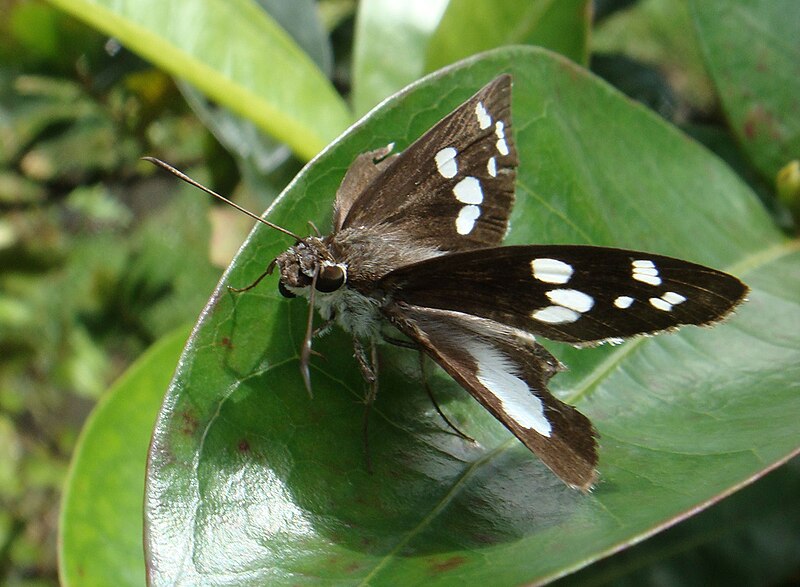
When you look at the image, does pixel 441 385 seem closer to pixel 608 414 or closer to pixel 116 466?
pixel 608 414

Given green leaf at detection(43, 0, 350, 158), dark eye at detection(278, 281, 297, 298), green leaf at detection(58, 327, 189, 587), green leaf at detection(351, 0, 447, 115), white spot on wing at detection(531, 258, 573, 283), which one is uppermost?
green leaf at detection(351, 0, 447, 115)

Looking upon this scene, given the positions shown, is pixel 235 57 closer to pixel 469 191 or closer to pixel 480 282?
pixel 469 191

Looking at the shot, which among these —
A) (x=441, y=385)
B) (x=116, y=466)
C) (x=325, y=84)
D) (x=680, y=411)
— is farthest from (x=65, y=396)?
(x=680, y=411)

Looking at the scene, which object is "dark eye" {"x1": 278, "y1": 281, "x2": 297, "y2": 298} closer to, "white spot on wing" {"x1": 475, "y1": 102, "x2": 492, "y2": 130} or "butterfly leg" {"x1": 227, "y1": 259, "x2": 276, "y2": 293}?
"butterfly leg" {"x1": 227, "y1": 259, "x2": 276, "y2": 293}

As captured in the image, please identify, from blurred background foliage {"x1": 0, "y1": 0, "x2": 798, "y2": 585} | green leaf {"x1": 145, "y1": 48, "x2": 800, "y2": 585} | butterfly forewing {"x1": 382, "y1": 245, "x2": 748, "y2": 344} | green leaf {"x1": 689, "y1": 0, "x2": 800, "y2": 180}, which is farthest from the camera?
blurred background foliage {"x1": 0, "y1": 0, "x2": 798, "y2": 585}

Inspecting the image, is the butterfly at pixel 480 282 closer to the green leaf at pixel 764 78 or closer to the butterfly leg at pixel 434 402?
the butterfly leg at pixel 434 402

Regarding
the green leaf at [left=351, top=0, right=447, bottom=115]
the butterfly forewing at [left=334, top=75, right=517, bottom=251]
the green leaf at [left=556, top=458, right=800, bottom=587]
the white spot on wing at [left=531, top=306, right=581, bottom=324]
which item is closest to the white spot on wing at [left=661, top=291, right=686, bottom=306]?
the white spot on wing at [left=531, top=306, right=581, bottom=324]

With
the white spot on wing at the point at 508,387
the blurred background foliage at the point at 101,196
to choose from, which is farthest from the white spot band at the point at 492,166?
the blurred background foliage at the point at 101,196
